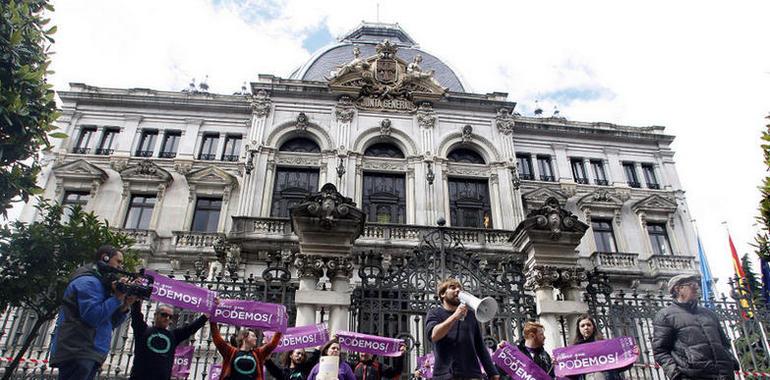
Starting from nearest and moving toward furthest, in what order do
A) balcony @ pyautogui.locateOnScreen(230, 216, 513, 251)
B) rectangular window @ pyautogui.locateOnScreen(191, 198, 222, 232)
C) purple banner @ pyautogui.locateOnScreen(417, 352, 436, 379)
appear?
purple banner @ pyautogui.locateOnScreen(417, 352, 436, 379)
balcony @ pyautogui.locateOnScreen(230, 216, 513, 251)
rectangular window @ pyautogui.locateOnScreen(191, 198, 222, 232)

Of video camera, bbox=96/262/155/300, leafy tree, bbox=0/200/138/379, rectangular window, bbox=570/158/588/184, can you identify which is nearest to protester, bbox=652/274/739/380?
video camera, bbox=96/262/155/300

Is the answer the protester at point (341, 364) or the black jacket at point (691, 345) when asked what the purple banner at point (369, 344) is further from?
the black jacket at point (691, 345)

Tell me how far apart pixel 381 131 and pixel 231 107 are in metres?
8.87

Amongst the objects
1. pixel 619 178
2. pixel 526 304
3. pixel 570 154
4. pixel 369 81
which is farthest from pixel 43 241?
pixel 619 178

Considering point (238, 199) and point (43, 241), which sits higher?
point (238, 199)

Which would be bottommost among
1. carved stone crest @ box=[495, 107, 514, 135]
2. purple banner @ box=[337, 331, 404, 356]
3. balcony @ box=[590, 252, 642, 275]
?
purple banner @ box=[337, 331, 404, 356]

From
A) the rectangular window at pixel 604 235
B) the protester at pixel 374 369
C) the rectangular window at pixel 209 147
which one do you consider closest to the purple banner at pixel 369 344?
the protester at pixel 374 369

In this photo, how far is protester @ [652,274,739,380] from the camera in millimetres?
5422

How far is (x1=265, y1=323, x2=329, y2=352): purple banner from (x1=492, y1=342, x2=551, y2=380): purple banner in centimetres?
293

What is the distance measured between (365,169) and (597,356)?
656 inches

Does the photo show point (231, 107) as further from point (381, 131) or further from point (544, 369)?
point (544, 369)

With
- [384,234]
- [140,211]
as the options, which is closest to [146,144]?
[140,211]

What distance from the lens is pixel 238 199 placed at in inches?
872

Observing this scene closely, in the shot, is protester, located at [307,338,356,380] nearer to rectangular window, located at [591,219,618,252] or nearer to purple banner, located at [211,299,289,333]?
purple banner, located at [211,299,289,333]
